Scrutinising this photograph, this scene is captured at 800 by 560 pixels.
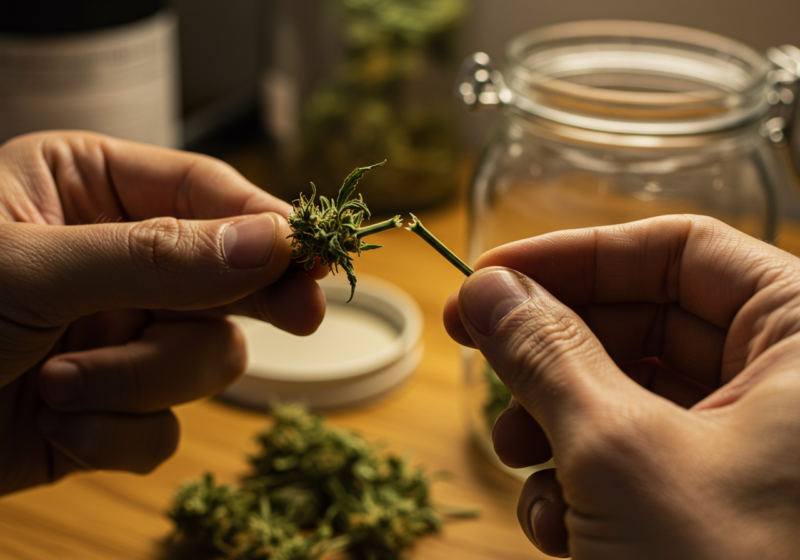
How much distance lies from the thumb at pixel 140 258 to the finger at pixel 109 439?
0.57 ft

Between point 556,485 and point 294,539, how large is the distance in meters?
0.28

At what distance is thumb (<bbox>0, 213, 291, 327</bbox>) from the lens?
51 cm

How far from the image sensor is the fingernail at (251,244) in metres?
0.51

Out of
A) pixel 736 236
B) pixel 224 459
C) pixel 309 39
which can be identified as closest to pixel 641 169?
pixel 736 236

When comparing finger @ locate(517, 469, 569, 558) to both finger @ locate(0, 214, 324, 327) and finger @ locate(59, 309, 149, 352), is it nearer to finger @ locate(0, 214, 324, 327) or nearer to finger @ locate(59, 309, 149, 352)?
finger @ locate(0, 214, 324, 327)

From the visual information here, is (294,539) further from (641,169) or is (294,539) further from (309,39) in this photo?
(309,39)

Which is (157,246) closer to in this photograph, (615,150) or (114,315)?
(114,315)

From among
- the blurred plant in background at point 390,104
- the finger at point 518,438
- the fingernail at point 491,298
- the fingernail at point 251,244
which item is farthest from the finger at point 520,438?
the blurred plant in background at point 390,104

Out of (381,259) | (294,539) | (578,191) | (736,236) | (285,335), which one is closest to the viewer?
(736,236)

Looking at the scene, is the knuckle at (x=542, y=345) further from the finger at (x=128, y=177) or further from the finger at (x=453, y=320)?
the finger at (x=128, y=177)

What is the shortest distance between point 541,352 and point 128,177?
1.40ft

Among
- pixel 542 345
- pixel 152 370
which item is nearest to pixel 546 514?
pixel 542 345

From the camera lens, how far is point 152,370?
0.68 meters

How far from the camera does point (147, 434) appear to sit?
2.25 ft
